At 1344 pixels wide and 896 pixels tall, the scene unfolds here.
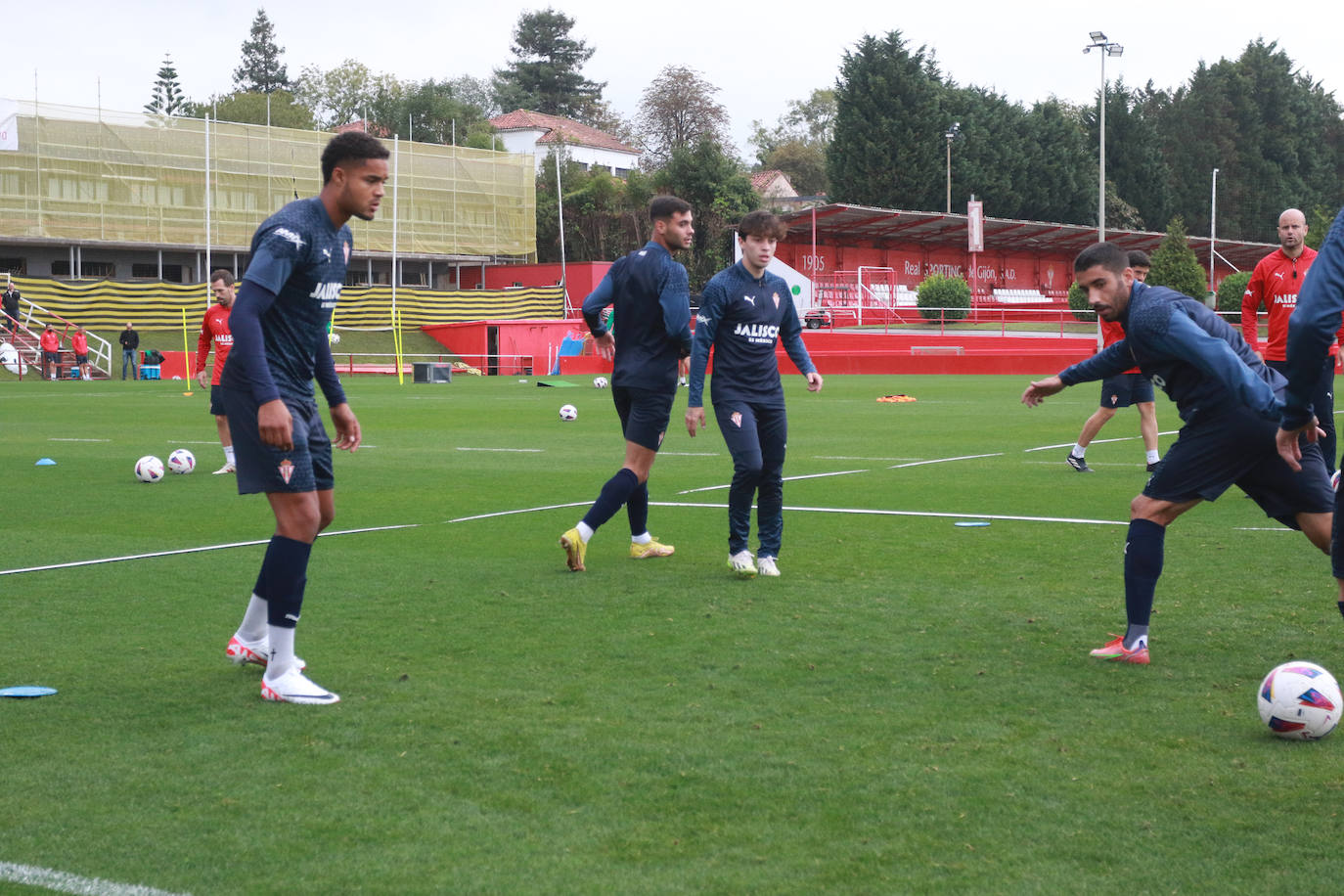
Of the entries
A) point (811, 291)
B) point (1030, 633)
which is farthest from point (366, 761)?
point (811, 291)

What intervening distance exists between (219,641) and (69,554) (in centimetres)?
310

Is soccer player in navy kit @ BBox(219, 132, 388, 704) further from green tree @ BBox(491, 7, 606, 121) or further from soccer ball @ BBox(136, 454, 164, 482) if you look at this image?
green tree @ BBox(491, 7, 606, 121)

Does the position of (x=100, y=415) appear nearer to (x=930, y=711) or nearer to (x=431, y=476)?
(x=431, y=476)

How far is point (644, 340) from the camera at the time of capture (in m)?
8.34

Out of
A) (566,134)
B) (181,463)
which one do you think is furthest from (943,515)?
(566,134)

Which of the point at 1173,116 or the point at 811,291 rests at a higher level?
the point at 1173,116

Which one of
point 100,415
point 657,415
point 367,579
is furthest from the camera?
point 100,415

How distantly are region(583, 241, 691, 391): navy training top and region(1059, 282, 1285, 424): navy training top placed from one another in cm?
293

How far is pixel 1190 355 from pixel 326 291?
3356 mm

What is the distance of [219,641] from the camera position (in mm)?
6215

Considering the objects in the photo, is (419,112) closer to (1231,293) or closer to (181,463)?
(1231,293)

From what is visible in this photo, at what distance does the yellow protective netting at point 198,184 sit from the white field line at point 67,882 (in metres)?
58.6

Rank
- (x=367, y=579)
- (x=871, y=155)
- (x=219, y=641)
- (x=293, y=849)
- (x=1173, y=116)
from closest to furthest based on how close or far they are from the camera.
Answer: (x=293, y=849) → (x=219, y=641) → (x=367, y=579) → (x=871, y=155) → (x=1173, y=116)

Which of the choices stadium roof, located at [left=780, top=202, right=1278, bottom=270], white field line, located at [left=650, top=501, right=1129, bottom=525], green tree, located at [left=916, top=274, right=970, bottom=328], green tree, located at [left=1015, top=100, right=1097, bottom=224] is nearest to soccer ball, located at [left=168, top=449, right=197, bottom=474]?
white field line, located at [left=650, top=501, right=1129, bottom=525]
